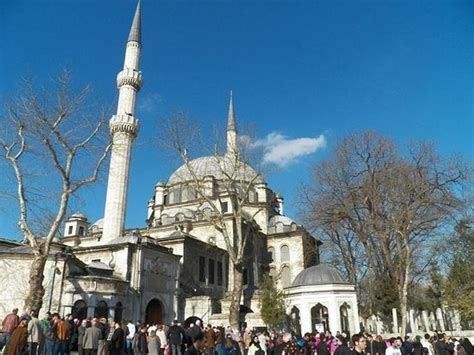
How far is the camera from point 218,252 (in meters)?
31.7

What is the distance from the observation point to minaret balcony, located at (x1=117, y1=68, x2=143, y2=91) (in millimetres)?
30172

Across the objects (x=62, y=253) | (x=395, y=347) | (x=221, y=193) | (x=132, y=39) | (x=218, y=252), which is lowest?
(x=395, y=347)

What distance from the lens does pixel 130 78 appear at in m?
30.1

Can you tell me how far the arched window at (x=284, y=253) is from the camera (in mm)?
37250

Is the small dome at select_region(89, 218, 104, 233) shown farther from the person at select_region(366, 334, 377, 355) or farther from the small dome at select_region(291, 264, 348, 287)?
the person at select_region(366, 334, 377, 355)

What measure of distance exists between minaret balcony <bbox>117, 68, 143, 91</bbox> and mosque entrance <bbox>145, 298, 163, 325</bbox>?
52.4 ft

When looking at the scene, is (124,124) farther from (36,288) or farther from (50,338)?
(50,338)

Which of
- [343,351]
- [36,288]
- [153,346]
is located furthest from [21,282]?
[343,351]

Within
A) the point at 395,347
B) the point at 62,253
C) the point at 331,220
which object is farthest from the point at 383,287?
the point at 62,253

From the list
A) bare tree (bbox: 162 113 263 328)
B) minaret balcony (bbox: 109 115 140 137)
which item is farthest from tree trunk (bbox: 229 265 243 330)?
minaret balcony (bbox: 109 115 140 137)

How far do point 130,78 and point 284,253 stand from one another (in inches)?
799

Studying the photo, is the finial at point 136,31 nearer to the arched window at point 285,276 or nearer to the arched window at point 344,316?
the arched window at point 285,276

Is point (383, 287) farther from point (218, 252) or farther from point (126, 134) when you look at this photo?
point (126, 134)

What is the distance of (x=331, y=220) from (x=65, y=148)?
14.5 metres
